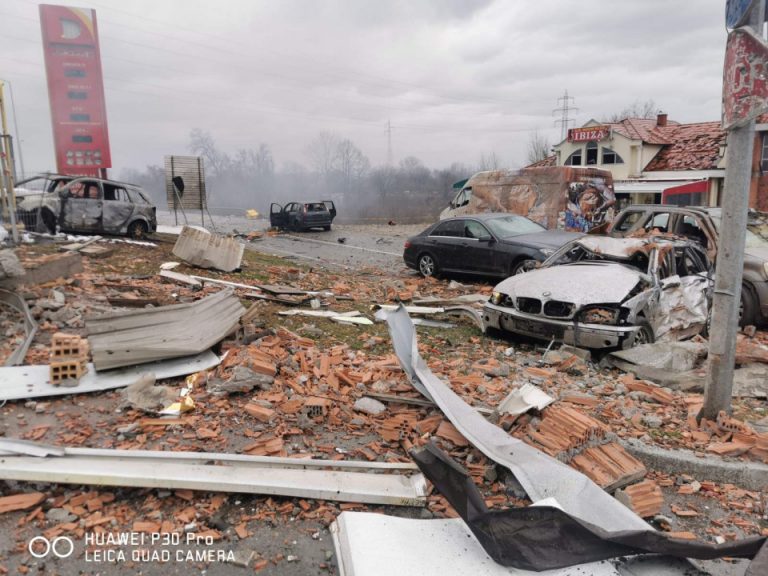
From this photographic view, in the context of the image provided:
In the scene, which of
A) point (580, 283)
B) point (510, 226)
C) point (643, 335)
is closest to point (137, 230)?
point (510, 226)

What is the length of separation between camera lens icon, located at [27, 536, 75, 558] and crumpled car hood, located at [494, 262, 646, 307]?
5452 millimetres

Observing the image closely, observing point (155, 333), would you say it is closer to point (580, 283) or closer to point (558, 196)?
point (580, 283)

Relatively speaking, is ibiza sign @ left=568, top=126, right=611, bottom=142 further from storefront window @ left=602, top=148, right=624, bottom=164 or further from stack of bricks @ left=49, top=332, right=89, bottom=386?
stack of bricks @ left=49, top=332, right=89, bottom=386

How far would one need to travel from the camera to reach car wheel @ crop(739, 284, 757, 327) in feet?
27.1

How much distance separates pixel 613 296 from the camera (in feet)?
20.9

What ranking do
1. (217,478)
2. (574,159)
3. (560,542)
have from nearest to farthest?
1. (560,542)
2. (217,478)
3. (574,159)

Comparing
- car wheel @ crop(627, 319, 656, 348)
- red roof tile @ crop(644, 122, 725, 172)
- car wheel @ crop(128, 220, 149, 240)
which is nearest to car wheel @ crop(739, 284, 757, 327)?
car wheel @ crop(627, 319, 656, 348)

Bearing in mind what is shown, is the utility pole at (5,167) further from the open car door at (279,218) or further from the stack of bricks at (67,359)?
the open car door at (279,218)

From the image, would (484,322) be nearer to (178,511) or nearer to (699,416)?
(699,416)

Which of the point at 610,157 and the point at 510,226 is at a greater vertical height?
the point at 610,157

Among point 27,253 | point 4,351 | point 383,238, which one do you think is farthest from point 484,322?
point 383,238

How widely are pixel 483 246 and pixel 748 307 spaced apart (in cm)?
510

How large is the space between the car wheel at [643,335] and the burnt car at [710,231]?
2.48 m

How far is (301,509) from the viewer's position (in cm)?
331
